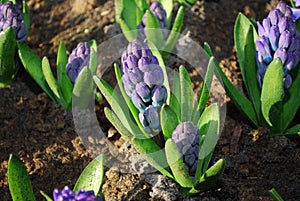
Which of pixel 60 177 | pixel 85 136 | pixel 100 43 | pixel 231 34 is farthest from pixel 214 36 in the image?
pixel 60 177

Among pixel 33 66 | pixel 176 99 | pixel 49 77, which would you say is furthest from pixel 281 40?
pixel 33 66

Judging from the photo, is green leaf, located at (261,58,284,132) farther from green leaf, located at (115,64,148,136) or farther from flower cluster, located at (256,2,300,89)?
green leaf, located at (115,64,148,136)

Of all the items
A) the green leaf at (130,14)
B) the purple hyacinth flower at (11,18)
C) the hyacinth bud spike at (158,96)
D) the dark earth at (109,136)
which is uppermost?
the purple hyacinth flower at (11,18)

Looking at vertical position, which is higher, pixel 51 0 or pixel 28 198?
pixel 51 0

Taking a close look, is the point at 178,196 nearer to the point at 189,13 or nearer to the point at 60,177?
the point at 60,177

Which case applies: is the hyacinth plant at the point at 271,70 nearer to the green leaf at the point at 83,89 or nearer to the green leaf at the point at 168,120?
the green leaf at the point at 168,120

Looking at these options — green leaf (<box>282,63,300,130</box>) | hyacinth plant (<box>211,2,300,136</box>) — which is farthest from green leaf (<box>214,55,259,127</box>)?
green leaf (<box>282,63,300,130</box>)

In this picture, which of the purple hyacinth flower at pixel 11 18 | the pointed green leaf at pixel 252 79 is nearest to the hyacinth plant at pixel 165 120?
the pointed green leaf at pixel 252 79
